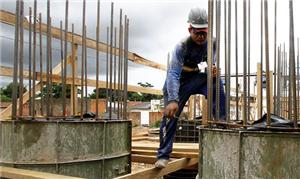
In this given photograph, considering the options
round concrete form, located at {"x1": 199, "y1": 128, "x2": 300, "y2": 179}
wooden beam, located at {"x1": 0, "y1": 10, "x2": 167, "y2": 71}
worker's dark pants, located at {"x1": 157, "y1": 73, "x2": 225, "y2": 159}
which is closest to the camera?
round concrete form, located at {"x1": 199, "y1": 128, "x2": 300, "y2": 179}

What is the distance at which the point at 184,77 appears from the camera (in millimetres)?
4820

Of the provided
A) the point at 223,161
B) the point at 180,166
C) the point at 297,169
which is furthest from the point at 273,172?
the point at 180,166

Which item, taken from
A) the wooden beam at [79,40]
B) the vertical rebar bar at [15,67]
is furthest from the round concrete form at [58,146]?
the wooden beam at [79,40]

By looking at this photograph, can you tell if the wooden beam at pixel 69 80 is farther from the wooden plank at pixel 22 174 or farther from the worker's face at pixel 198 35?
the worker's face at pixel 198 35

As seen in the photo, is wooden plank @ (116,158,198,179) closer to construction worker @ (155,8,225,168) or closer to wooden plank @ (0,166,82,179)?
construction worker @ (155,8,225,168)

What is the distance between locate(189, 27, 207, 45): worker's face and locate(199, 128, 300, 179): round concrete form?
154cm

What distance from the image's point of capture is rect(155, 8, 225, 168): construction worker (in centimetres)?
425

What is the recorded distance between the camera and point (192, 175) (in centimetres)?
691

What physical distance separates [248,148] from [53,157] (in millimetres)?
2346

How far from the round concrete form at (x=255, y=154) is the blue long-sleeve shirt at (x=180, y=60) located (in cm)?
114

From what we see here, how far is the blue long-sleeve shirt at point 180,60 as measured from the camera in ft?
14.0

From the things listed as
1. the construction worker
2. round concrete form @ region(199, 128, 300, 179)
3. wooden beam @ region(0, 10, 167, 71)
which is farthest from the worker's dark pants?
wooden beam @ region(0, 10, 167, 71)

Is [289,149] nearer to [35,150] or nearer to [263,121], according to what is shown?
[263,121]

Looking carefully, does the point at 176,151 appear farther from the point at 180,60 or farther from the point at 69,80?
the point at 69,80
